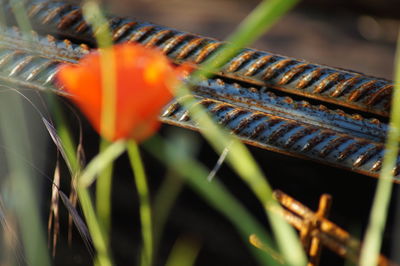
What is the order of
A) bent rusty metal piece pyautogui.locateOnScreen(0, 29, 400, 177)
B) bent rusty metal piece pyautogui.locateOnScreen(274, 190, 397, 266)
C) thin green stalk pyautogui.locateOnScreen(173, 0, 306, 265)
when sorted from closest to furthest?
thin green stalk pyautogui.locateOnScreen(173, 0, 306, 265) < bent rusty metal piece pyautogui.locateOnScreen(274, 190, 397, 266) < bent rusty metal piece pyautogui.locateOnScreen(0, 29, 400, 177)

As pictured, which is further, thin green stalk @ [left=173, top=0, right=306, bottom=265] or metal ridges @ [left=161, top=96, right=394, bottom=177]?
metal ridges @ [left=161, top=96, right=394, bottom=177]

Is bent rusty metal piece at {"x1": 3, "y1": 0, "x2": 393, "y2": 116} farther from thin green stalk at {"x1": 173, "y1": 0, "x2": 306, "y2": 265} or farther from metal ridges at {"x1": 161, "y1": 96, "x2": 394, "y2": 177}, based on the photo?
thin green stalk at {"x1": 173, "y1": 0, "x2": 306, "y2": 265}

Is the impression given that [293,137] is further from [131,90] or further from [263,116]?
[131,90]

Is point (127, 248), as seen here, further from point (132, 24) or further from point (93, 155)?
point (132, 24)

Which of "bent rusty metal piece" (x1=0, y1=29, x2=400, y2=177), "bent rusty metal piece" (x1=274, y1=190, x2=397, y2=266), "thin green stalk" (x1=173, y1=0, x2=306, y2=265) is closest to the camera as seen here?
"thin green stalk" (x1=173, y1=0, x2=306, y2=265)

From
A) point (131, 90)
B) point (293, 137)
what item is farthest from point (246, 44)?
point (293, 137)

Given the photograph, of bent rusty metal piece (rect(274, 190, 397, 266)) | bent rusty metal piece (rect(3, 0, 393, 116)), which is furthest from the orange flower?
bent rusty metal piece (rect(3, 0, 393, 116))

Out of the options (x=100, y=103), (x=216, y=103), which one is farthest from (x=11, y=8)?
(x=100, y=103)
